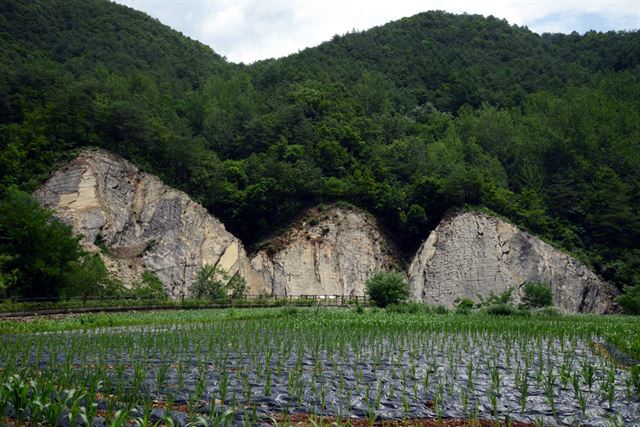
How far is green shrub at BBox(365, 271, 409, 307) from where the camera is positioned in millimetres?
38969

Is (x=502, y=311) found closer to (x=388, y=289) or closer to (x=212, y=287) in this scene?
(x=388, y=289)

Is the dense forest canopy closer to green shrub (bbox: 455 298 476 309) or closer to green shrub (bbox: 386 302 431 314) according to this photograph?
green shrub (bbox: 455 298 476 309)

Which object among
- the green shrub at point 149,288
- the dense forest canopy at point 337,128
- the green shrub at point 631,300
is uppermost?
the dense forest canopy at point 337,128

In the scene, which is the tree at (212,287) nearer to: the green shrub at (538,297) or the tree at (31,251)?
the tree at (31,251)

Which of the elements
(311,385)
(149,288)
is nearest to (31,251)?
(149,288)

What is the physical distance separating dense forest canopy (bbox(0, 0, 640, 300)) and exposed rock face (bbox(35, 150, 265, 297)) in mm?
2694

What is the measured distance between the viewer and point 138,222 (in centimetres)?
5050

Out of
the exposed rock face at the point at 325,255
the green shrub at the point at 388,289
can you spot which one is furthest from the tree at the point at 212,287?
the green shrub at the point at 388,289

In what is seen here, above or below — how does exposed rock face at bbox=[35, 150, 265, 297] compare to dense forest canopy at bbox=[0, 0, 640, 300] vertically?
below

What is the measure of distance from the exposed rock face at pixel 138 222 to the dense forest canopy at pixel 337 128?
2694mm

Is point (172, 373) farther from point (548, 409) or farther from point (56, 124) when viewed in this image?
point (56, 124)

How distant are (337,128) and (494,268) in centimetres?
2727

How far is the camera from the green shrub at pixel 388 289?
38969 millimetres

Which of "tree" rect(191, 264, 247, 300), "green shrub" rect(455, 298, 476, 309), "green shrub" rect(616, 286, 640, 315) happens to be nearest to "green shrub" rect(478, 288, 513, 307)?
"green shrub" rect(455, 298, 476, 309)
